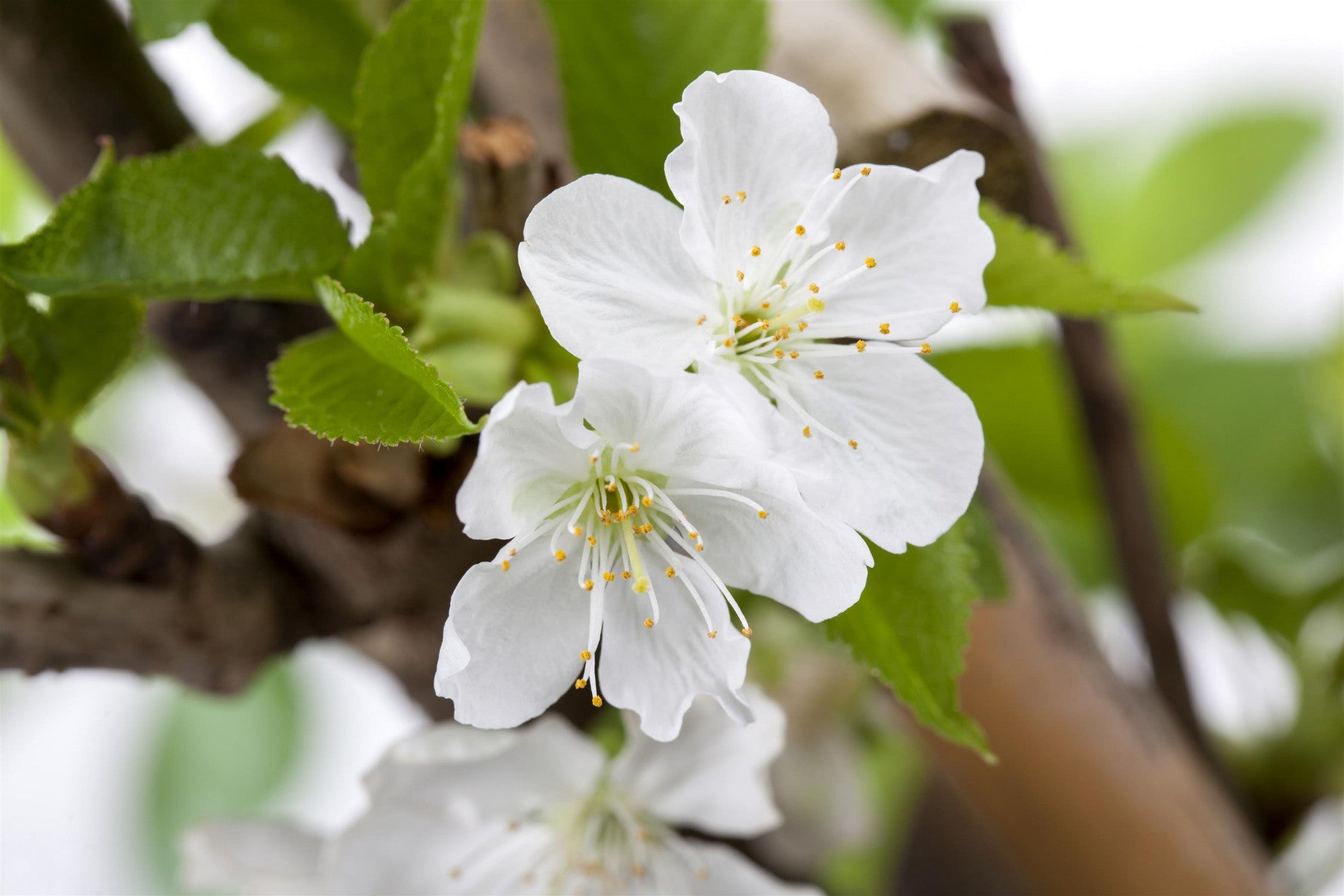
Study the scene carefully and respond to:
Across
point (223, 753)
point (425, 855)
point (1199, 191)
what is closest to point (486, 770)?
point (425, 855)

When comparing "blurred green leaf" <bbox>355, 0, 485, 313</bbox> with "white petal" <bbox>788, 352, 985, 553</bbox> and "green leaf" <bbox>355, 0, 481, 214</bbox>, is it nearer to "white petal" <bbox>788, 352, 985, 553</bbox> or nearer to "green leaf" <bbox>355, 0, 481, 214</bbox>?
"green leaf" <bbox>355, 0, 481, 214</bbox>

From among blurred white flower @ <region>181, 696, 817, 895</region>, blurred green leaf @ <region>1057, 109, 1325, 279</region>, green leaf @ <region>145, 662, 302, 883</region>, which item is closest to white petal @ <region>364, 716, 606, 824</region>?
blurred white flower @ <region>181, 696, 817, 895</region>

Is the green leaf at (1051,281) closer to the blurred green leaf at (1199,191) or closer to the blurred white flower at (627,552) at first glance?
the blurred white flower at (627,552)

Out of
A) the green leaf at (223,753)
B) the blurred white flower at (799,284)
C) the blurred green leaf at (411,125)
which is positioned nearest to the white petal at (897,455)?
the blurred white flower at (799,284)

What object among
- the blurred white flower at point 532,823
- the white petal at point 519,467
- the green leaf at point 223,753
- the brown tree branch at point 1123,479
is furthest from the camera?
the green leaf at point 223,753

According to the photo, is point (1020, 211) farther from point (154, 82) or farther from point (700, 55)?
point (154, 82)

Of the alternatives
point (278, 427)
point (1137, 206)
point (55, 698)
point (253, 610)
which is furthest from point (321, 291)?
point (1137, 206)

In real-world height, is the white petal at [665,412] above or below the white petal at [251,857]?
above

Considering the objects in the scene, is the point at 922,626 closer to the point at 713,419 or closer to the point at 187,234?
the point at 713,419
